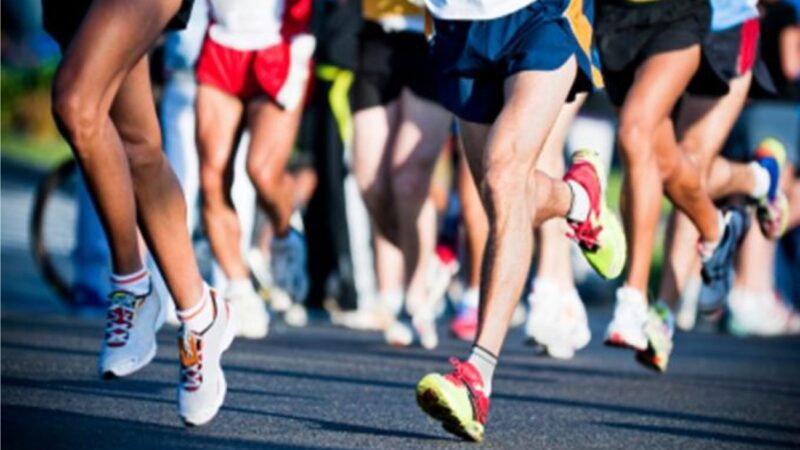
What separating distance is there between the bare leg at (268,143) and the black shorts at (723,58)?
2.32m

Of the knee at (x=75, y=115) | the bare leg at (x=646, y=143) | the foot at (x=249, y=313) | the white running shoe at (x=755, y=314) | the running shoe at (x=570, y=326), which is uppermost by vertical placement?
the knee at (x=75, y=115)

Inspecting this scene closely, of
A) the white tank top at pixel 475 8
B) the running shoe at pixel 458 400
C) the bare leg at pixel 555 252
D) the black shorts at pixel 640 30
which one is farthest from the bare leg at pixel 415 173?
the running shoe at pixel 458 400

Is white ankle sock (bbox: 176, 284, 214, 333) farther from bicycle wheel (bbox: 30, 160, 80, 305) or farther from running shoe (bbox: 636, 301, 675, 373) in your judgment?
bicycle wheel (bbox: 30, 160, 80, 305)

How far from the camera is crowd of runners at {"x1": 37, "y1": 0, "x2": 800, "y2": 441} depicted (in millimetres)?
6145

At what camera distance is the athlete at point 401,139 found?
10484 mm

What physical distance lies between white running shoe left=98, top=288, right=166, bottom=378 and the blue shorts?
128cm

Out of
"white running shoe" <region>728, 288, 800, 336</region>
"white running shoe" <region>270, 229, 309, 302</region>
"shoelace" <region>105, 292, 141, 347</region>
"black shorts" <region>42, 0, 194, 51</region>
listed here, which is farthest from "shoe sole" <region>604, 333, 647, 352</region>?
"white running shoe" <region>728, 288, 800, 336</region>

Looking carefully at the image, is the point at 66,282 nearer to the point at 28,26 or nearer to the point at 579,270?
the point at 579,270

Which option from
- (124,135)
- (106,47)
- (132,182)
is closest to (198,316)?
(132,182)

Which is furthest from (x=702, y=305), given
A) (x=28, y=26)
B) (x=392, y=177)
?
(x=28, y=26)

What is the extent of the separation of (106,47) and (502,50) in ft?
4.78

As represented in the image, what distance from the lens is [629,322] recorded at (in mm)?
8375

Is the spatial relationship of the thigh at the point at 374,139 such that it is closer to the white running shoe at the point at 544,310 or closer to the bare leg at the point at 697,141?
the white running shoe at the point at 544,310

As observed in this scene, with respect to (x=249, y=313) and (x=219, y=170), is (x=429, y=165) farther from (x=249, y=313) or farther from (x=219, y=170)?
(x=249, y=313)
